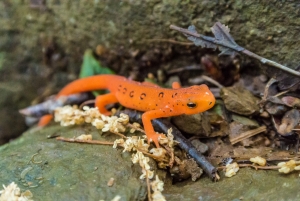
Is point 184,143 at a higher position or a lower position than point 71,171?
higher

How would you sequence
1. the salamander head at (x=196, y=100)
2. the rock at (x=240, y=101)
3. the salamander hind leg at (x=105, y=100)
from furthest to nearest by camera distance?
the salamander hind leg at (x=105, y=100) < the rock at (x=240, y=101) < the salamander head at (x=196, y=100)

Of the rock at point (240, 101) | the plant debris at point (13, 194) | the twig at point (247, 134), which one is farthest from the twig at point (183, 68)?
the plant debris at point (13, 194)

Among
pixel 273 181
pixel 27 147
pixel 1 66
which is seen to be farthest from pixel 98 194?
pixel 1 66

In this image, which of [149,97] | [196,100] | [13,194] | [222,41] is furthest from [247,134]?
[13,194]

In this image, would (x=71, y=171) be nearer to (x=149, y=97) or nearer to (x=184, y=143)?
(x=184, y=143)

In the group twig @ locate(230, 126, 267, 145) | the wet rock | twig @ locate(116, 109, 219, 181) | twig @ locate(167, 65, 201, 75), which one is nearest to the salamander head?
twig @ locate(116, 109, 219, 181)

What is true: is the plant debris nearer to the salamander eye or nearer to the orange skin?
the orange skin

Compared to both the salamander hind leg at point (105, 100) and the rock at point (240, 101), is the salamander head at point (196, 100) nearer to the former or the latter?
the rock at point (240, 101)
